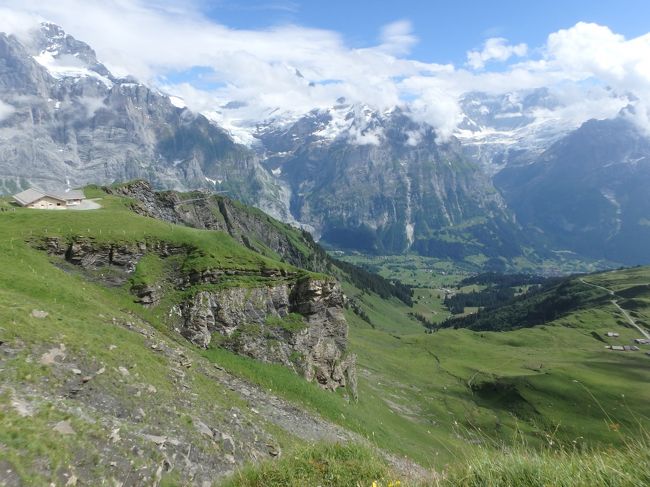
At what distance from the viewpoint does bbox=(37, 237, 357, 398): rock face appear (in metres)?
48.3

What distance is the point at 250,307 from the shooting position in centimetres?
5525

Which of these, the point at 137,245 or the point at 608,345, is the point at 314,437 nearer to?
the point at 137,245

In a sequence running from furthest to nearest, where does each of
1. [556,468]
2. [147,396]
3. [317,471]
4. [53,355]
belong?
[147,396] → [53,355] → [317,471] → [556,468]

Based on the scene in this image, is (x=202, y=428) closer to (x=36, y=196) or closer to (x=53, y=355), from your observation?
(x=53, y=355)

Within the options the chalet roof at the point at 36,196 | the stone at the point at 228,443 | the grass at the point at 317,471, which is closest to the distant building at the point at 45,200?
the chalet roof at the point at 36,196

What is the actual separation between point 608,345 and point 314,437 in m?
195

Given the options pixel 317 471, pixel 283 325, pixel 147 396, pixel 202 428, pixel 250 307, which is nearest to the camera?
pixel 317 471

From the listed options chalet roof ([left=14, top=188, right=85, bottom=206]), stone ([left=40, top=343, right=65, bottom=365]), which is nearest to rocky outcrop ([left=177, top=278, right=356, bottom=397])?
stone ([left=40, top=343, right=65, bottom=365])

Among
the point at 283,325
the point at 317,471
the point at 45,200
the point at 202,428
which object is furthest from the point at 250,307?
the point at 45,200

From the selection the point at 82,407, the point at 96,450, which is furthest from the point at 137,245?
the point at 96,450

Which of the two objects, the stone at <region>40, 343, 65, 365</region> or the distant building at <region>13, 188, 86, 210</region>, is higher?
the distant building at <region>13, 188, 86, 210</region>

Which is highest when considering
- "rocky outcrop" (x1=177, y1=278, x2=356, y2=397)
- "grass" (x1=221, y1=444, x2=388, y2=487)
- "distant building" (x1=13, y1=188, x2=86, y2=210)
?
"grass" (x1=221, y1=444, x2=388, y2=487)

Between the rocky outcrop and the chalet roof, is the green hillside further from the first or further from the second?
the chalet roof

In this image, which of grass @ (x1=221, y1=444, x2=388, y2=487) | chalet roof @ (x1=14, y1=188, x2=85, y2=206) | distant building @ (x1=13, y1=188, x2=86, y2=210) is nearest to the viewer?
grass @ (x1=221, y1=444, x2=388, y2=487)
